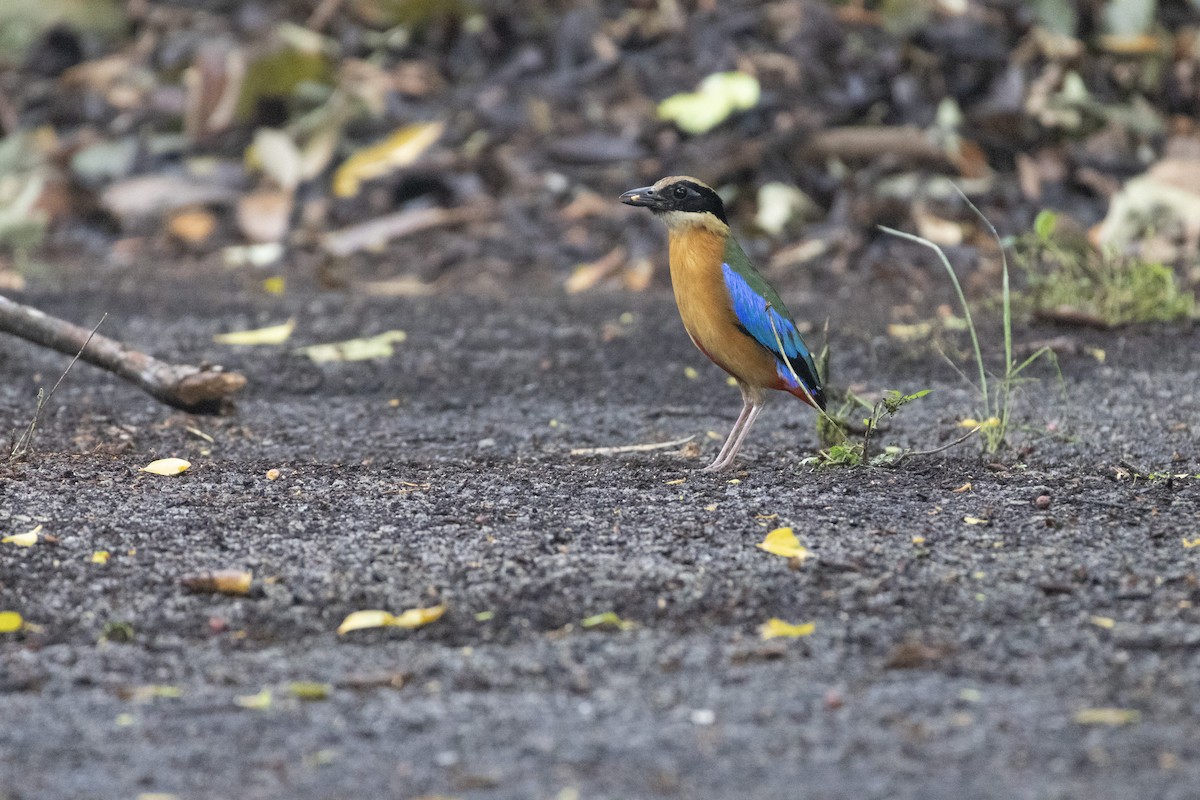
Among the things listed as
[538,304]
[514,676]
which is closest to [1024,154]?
[538,304]

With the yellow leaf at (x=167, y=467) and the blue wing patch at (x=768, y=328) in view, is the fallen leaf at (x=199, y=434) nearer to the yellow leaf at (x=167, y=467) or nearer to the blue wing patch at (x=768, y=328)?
the yellow leaf at (x=167, y=467)

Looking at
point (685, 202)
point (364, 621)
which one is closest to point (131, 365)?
point (685, 202)

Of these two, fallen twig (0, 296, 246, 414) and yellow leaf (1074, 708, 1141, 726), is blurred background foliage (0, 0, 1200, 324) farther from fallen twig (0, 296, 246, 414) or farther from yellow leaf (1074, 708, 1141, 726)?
yellow leaf (1074, 708, 1141, 726)

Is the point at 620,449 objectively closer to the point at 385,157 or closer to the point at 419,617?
the point at 419,617

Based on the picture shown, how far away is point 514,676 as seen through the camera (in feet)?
9.45

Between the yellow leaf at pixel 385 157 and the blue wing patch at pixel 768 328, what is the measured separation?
207 inches

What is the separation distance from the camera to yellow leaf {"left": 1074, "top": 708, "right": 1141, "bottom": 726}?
2574 mm

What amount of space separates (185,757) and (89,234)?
7.71 m

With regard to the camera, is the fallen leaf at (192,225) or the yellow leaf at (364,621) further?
the fallen leaf at (192,225)

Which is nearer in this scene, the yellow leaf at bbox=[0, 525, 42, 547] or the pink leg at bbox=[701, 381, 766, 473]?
the yellow leaf at bbox=[0, 525, 42, 547]

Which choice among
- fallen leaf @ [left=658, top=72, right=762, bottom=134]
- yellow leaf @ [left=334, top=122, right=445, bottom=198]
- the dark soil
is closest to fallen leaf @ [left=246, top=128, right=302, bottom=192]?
yellow leaf @ [left=334, top=122, right=445, bottom=198]

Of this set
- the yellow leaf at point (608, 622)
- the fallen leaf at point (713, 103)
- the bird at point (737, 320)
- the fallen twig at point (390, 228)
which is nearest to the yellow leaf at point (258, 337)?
the fallen twig at point (390, 228)

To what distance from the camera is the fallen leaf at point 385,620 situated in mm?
3115

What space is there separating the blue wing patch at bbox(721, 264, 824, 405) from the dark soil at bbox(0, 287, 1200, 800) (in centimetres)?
28
